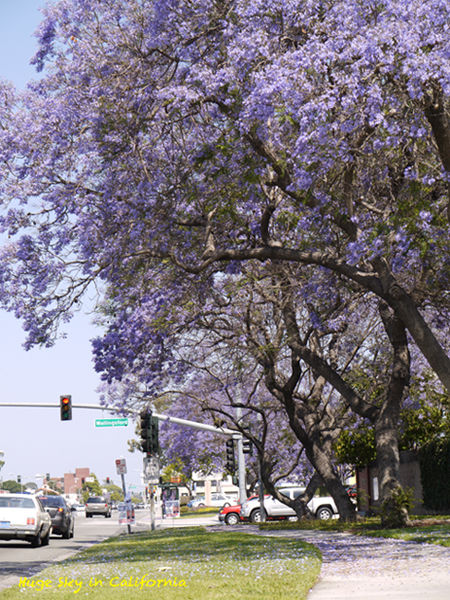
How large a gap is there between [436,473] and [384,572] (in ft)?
55.8

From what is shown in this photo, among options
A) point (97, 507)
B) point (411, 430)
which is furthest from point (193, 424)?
point (97, 507)

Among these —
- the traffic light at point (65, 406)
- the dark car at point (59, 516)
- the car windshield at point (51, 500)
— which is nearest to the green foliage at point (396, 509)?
the dark car at point (59, 516)

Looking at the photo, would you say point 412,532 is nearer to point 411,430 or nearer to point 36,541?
point 36,541

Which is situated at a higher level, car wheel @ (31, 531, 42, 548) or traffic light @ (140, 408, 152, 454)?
traffic light @ (140, 408, 152, 454)

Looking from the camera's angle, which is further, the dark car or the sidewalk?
the dark car

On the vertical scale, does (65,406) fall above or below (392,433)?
above

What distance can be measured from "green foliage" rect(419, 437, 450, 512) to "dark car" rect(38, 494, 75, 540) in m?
12.8

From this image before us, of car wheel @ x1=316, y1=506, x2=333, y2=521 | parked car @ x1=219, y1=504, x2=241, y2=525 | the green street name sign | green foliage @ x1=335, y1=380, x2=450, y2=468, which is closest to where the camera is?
green foliage @ x1=335, y1=380, x2=450, y2=468

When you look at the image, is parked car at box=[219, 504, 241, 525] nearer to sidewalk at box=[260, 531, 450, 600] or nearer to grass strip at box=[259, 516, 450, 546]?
grass strip at box=[259, 516, 450, 546]

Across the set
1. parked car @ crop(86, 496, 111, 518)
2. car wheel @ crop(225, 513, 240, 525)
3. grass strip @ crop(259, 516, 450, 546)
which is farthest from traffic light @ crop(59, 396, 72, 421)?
parked car @ crop(86, 496, 111, 518)

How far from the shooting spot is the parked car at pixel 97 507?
61000 mm

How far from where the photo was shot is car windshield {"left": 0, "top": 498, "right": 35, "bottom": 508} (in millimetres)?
21875

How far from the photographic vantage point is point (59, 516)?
1090 inches

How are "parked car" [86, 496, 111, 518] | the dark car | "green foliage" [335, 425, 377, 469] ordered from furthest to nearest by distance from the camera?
"parked car" [86, 496, 111, 518]
"green foliage" [335, 425, 377, 469]
the dark car
